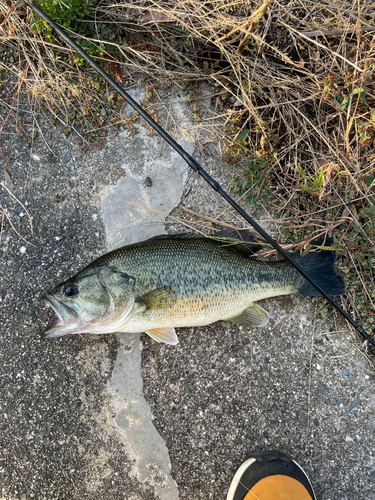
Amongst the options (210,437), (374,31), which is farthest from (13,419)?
(374,31)

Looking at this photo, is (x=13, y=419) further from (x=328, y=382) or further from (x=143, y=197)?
→ (x=328, y=382)

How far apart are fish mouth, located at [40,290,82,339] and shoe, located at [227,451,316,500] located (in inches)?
74.3

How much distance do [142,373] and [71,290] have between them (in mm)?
1019

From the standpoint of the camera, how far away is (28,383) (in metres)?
3.00

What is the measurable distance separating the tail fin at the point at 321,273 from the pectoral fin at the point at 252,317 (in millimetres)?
383

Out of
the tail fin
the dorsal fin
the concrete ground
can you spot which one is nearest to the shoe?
the concrete ground

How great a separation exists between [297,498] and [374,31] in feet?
13.1

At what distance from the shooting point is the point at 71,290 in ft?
8.70

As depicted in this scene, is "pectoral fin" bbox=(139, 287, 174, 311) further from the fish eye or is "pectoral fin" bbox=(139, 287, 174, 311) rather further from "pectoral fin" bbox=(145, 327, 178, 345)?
the fish eye

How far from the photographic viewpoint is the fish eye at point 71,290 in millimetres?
2648

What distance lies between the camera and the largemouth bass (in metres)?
2.67

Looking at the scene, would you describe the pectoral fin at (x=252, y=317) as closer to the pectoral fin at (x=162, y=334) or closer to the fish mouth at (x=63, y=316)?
the pectoral fin at (x=162, y=334)

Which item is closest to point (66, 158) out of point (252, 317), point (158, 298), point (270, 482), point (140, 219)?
point (140, 219)

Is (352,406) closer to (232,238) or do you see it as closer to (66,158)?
(232,238)
